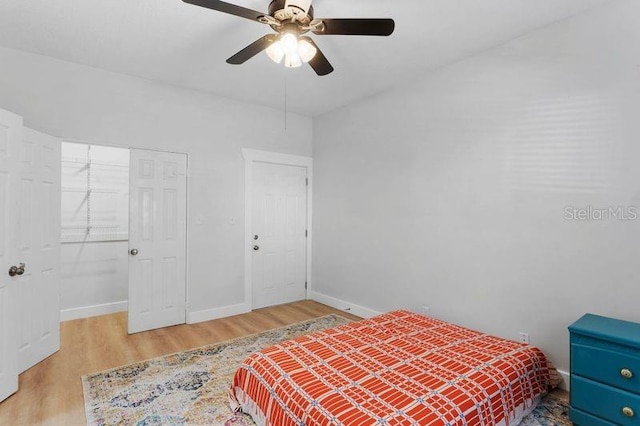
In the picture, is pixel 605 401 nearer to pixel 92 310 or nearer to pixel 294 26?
pixel 294 26

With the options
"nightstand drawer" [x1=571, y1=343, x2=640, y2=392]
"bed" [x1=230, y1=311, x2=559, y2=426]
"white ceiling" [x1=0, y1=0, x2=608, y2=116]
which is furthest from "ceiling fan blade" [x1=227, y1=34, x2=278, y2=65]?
"nightstand drawer" [x1=571, y1=343, x2=640, y2=392]

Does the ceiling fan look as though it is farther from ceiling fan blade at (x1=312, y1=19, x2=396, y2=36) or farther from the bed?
the bed

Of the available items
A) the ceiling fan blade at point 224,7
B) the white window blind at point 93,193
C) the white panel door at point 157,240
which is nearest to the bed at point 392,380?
the white panel door at point 157,240

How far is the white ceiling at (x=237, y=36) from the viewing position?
2348 mm

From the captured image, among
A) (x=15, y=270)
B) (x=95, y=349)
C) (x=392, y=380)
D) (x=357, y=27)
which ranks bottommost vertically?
(x=95, y=349)

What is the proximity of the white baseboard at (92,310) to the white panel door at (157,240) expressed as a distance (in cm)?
82

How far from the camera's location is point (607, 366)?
6.20ft

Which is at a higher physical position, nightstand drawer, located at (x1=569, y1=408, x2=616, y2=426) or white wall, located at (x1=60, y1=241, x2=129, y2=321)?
white wall, located at (x1=60, y1=241, x2=129, y2=321)

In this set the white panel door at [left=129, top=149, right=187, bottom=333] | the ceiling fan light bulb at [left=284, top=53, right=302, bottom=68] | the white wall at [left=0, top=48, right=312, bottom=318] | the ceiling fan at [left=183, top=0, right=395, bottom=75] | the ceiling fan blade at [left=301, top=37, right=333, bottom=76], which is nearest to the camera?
the ceiling fan at [left=183, top=0, right=395, bottom=75]

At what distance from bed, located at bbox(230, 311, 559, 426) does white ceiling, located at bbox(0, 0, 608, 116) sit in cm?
250

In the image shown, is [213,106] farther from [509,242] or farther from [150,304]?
[509,242]

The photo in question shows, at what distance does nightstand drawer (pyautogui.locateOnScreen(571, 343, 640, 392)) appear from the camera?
1807mm

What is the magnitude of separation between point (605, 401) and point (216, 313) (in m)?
3.75

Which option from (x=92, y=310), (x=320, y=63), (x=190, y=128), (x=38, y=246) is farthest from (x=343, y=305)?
(x=38, y=246)
